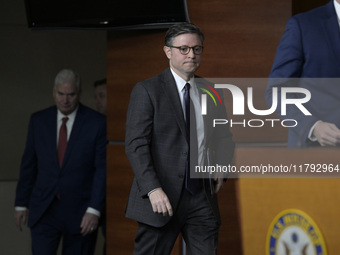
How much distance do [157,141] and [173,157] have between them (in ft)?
0.34

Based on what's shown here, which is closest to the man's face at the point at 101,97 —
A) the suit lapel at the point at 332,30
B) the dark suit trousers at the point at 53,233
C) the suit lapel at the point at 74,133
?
the suit lapel at the point at 74,133

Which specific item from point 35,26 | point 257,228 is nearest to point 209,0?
point 35,26

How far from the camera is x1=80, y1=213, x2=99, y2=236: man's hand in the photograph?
4.25m

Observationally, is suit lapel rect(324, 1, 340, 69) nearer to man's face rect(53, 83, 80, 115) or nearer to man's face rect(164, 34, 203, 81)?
man's face rect(164, 34, 203, 81)

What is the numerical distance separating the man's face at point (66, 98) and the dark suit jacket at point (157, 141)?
167 centimetres

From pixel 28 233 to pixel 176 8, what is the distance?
3.39 metres

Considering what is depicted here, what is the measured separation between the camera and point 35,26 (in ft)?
14.4

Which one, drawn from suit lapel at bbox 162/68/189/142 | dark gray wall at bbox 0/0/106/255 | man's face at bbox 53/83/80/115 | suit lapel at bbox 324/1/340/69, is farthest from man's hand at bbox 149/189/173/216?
dark gray wall at bbox 0/0/106/255

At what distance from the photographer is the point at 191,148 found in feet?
9.48

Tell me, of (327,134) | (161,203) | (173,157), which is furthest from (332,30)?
(161,203)

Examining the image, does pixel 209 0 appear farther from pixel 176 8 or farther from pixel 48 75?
pixel 48 75

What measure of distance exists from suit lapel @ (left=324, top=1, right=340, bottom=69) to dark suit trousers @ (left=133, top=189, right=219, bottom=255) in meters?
0.91

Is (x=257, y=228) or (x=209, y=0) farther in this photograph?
(x=209, y=0)

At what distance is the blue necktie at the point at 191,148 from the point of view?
2855 mm
